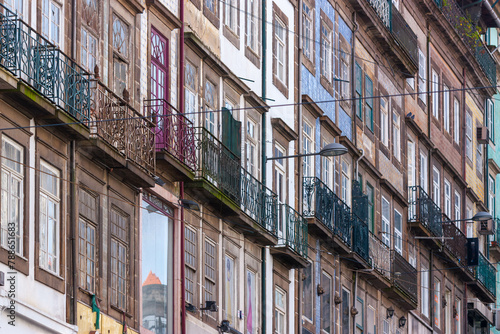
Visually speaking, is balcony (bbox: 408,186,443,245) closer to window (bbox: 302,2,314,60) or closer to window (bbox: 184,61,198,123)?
window (bbox: 302,2,314,60)

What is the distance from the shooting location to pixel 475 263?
5484cm

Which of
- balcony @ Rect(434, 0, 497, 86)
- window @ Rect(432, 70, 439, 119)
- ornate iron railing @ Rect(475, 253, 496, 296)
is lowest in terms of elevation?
ornate iron railing @ Rect(475, 253, 496, 296)

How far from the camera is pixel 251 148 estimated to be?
37.3 m

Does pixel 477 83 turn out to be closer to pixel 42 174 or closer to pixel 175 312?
pixel 175 312

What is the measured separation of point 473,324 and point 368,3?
14.8 m

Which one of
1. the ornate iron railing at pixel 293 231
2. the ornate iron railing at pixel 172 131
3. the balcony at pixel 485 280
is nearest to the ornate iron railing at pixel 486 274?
the balcony at pixel 485 280

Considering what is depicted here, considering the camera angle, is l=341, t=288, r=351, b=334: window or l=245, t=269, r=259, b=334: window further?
l=341, t=288, r=351, b=334: window

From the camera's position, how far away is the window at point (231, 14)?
3622cm

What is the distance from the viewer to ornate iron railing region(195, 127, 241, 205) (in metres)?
32.7

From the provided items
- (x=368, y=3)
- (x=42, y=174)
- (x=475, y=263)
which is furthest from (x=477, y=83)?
(x=42, y=174)

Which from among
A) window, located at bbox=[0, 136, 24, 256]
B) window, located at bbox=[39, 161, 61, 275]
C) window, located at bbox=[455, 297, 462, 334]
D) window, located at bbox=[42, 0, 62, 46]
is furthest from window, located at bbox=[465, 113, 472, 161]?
window, located at bbox=[0, 136, 24, 256]

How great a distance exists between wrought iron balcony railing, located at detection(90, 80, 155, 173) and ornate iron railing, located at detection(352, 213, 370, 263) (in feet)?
44.9

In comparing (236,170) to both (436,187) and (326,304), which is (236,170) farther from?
(436,187)

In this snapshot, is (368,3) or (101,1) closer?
(101,1)
